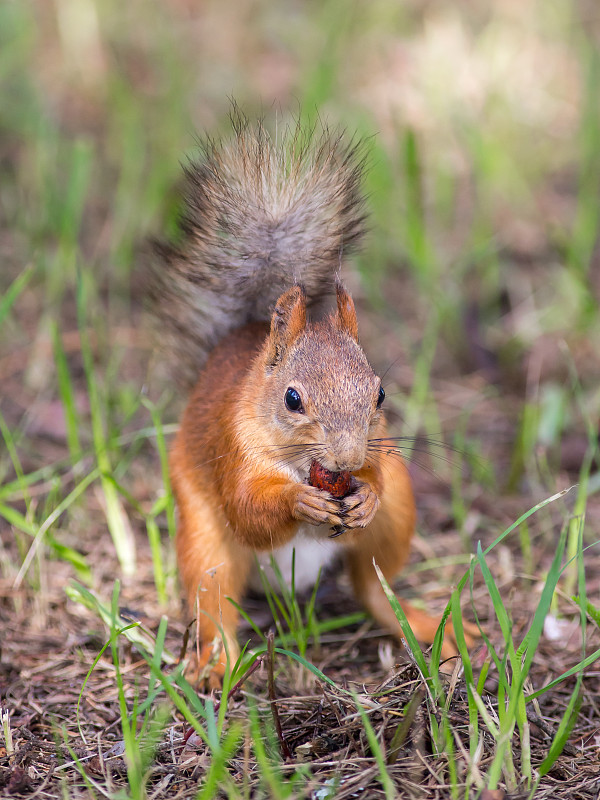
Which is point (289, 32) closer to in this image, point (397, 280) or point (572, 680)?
point (397, 280)

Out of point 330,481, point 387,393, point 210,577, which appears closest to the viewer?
point 330,481

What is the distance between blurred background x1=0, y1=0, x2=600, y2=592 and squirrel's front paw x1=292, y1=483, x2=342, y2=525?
514mm

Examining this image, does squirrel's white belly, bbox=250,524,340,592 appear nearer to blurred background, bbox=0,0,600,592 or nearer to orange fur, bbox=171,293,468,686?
orange fur, bbox=171,293,468,686

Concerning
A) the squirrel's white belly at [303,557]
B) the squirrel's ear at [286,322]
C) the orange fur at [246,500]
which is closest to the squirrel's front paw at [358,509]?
the orange fur at [246,500]

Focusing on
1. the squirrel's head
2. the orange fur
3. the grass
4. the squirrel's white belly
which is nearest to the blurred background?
the grass

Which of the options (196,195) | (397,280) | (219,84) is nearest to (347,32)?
(219,84)

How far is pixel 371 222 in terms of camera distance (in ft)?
12.6

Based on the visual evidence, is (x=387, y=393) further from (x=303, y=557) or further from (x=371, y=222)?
(x=303, y=557)

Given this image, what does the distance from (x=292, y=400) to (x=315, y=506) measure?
0.23m

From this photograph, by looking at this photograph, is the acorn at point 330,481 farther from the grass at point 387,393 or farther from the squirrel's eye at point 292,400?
the grass at point 387,393

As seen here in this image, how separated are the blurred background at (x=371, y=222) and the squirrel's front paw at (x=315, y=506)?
1.69 feet

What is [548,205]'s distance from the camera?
14.3ft

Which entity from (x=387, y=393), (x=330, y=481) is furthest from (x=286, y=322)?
(x=387, y=393)

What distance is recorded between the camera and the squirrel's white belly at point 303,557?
6.92ft
